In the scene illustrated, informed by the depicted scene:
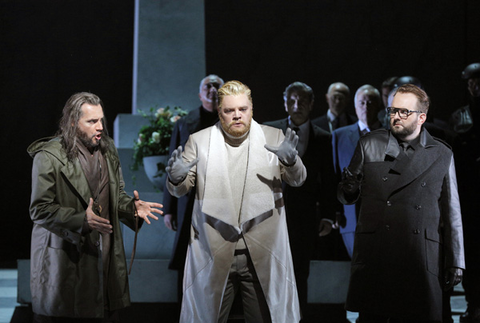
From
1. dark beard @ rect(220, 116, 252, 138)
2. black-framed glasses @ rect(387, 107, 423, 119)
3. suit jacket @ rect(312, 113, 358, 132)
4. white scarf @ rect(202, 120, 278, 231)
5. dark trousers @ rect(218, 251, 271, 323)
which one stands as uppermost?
suit jacket @ rect(312, 113, 358, 132)

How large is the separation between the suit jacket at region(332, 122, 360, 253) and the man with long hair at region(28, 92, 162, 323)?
2.05 m

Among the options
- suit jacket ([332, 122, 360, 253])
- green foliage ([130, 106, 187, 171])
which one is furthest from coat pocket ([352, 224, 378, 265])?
green foliage ([130, 106, 187, 171])

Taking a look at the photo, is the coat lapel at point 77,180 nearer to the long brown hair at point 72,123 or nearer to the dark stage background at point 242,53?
the long brown hair at point 72,123

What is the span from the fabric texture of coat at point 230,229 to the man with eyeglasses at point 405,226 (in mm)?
462

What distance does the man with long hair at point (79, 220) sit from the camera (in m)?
3.28

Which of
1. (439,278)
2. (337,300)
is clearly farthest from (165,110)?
(439,278)

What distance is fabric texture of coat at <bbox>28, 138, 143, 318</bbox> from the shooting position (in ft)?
10.7

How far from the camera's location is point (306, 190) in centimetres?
494

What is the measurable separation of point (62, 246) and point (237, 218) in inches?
35.8

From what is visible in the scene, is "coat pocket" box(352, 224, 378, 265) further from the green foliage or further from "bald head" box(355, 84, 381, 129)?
the green foliage

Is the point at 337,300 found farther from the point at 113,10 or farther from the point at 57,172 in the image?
the point at 113,10

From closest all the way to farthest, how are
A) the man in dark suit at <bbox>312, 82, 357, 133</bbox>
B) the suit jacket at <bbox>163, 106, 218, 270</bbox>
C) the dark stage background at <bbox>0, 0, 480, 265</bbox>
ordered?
the suit jacket at <bbox>163, 106, 218, 270</bbox> < the man in dark suit at <bbox>312, 82, 357, 133</bbox> < the dark stage background at <bbox>0, 0, 480, 265</bbox>

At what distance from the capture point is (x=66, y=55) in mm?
7770

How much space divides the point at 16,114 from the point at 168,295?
3534mm
